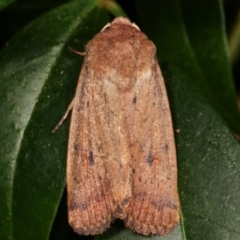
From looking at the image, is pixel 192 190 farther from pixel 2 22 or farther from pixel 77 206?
pixel 2 22

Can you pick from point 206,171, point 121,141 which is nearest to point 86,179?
point 121,141

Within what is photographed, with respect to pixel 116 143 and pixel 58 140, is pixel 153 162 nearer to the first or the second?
pixel 116 143

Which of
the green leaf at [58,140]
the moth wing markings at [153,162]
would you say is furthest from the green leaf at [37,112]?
the moth wing markings at [153,162]

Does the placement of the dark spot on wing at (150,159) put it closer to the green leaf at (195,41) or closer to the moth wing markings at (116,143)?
the moth wing markings at (116,143)

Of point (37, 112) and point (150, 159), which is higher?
point (37, 112)

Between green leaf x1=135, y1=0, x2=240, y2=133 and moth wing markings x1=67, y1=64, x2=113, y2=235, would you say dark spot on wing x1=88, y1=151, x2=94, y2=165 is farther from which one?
green leaf x1=135, y1=0, x2=240, y2=133

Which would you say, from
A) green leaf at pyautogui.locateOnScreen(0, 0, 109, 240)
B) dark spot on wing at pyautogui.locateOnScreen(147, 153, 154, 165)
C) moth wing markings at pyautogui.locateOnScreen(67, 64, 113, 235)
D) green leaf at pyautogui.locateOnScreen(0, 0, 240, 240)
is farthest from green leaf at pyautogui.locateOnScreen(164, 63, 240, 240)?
green leaf at pyautogui.locateOnScreen(0, 0, 109, 240)
